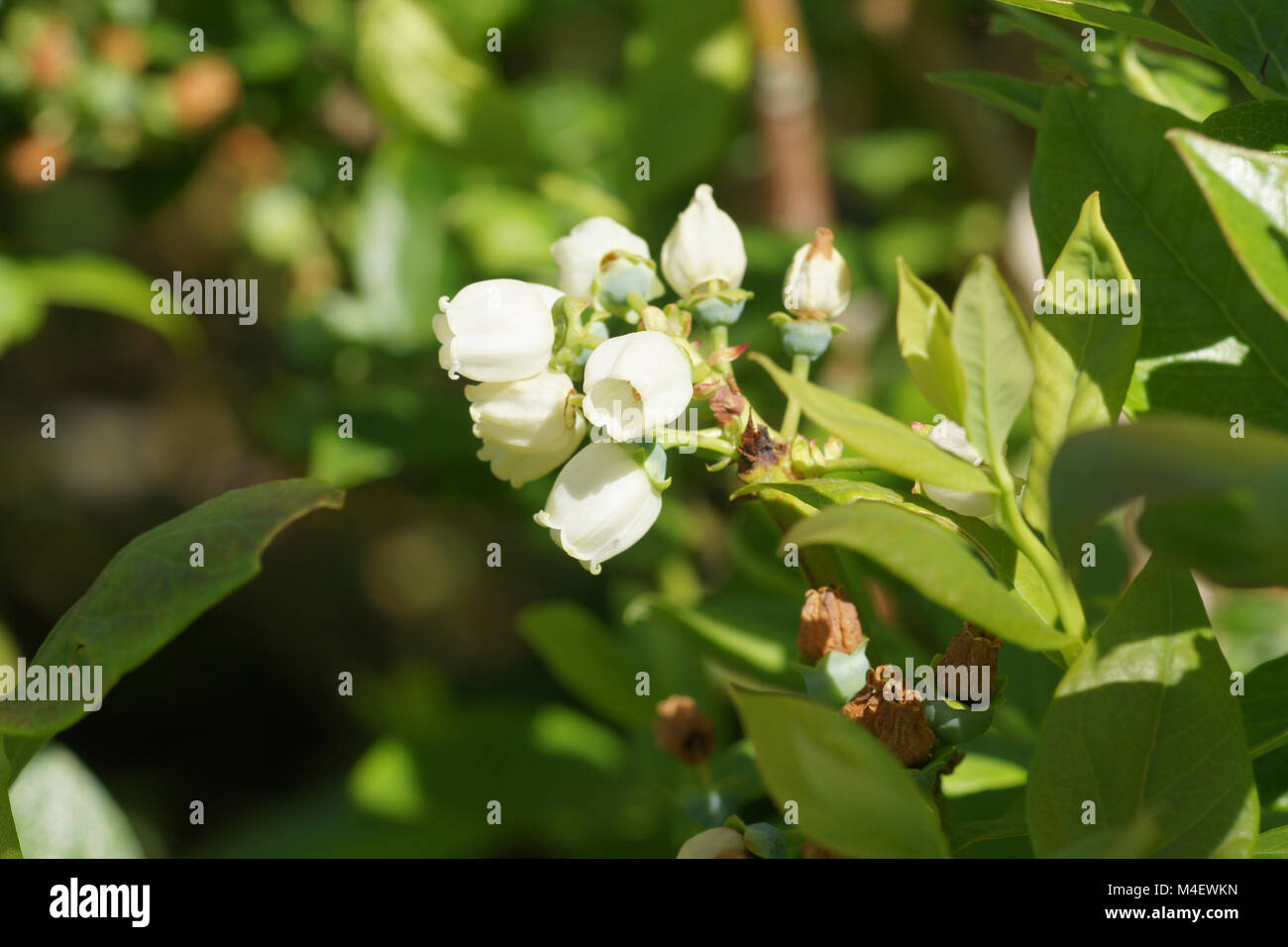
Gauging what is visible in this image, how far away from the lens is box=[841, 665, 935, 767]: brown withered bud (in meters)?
0.56

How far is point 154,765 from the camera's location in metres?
2.36

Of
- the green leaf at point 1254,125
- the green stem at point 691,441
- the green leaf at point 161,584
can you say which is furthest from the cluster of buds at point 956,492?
the green leaf at point 161,584

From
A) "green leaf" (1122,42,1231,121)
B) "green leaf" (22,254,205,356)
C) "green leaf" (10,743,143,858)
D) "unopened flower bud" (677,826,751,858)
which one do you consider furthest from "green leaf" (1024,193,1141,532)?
"green leaf" (22,254,205,356)

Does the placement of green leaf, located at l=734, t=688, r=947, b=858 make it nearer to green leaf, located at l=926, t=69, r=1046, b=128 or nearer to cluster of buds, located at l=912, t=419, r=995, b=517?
cluster of buds, located at l=912, t=419, r=995, b=517

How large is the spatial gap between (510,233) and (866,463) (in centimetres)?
93

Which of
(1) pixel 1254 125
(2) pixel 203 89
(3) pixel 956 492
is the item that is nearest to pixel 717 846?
(3) pixel 956 492

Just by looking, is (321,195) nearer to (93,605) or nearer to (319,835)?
(319,835)

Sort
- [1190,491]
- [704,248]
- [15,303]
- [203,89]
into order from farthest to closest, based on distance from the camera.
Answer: [203,89], [15,303], [704,248], [1190,491]

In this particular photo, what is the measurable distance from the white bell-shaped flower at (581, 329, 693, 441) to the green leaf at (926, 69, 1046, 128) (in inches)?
11.4

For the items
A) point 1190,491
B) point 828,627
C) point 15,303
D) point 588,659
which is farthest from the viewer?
point 15,303

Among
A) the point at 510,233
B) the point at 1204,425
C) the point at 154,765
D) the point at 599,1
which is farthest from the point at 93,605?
the point at 154,765

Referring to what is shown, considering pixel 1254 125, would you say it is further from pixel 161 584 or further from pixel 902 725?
pixel 161 584

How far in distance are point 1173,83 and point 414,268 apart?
981 millimetres

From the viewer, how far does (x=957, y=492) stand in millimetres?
599
